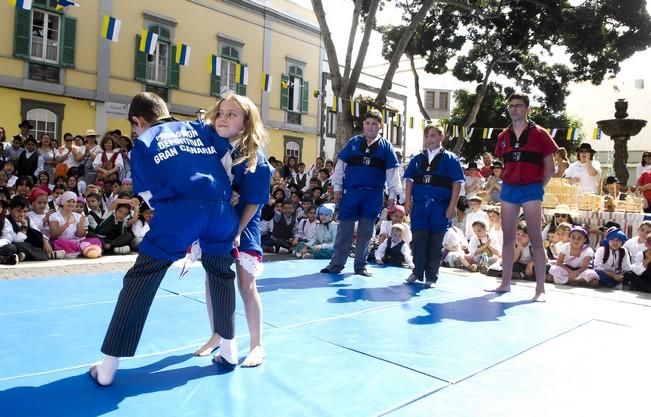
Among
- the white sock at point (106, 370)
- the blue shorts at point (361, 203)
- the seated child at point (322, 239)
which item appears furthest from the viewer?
the seated child at point (322, 239)

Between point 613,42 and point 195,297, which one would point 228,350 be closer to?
point 195,297

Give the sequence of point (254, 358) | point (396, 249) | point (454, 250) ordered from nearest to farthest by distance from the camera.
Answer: point (254, 358), point (396, 249), point (454, 250)

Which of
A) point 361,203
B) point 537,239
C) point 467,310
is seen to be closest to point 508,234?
point 537,239

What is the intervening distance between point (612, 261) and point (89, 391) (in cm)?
588

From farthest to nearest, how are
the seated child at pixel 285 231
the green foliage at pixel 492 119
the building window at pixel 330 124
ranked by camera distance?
the green foliage at pixel 492 119
the building window at pixel 330 124
the seated child at pixel 285 231

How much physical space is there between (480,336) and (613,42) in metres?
15.8

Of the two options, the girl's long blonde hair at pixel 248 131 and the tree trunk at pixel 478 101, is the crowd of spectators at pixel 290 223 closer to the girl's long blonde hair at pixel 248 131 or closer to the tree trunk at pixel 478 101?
the girl's long blonde hair at pixel 248 131

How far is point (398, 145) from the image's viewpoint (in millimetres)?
31469

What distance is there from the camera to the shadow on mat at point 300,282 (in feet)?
17.0

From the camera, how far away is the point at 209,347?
309 cm

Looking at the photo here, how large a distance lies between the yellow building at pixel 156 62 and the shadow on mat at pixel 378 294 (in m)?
12.8

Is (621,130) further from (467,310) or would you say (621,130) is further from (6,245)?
(6,245)

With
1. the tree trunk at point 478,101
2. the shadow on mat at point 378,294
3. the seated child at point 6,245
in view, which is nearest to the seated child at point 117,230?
the seated child at point 6,245

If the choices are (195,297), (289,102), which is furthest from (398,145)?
(195,297)
